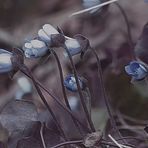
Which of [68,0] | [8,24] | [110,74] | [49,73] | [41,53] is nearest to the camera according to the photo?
[41,53]

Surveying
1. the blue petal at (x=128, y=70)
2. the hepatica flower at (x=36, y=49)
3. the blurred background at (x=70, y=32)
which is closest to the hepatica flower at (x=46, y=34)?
the hepatica flower at (x=36, y=49)

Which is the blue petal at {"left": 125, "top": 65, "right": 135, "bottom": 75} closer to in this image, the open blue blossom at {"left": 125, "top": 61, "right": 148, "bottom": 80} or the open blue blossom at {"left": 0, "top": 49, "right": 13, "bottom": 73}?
the open blue blossom at {"left": 125, "top": 61, "right": 148, "bottom": 80}

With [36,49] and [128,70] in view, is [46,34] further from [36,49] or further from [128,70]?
[128,70]

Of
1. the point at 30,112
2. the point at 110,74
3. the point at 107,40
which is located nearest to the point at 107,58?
the point at 110,74

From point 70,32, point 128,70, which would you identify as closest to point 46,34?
point 128,70

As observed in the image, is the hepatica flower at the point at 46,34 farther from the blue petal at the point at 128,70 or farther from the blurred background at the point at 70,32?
the blurred background at the point at 70,32

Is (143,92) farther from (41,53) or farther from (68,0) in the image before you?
(68,0)

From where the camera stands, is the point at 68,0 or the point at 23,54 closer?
the point at 23,54
